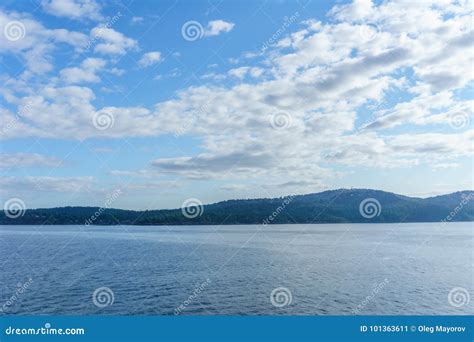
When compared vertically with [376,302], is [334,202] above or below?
above

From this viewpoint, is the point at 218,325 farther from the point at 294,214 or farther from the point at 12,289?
the point at 294,214

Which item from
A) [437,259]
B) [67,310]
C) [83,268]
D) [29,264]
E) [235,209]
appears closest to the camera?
[67,310]

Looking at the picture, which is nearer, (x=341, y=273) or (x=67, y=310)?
(x=67, y=310)

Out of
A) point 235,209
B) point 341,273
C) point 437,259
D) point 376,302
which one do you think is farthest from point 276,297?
point 235,209

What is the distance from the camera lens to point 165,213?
607 ft

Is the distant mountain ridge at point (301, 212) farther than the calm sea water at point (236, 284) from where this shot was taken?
Yes

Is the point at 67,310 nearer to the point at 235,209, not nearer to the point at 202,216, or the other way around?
the point at 235,209

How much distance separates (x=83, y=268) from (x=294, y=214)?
151028 mm

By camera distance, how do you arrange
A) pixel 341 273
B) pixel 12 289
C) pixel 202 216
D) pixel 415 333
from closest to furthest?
pixel 415 333 < pixel 12 289 < pixel 341 273 < pixel 202 216

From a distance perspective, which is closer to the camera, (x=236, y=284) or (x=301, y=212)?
(x=236, y=284)

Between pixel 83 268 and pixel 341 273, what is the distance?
30.5 m

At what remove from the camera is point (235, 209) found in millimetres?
168500

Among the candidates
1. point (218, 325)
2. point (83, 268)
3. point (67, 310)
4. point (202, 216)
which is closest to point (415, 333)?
point (218, 325)

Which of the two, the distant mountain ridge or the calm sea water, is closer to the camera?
the calm sea water
